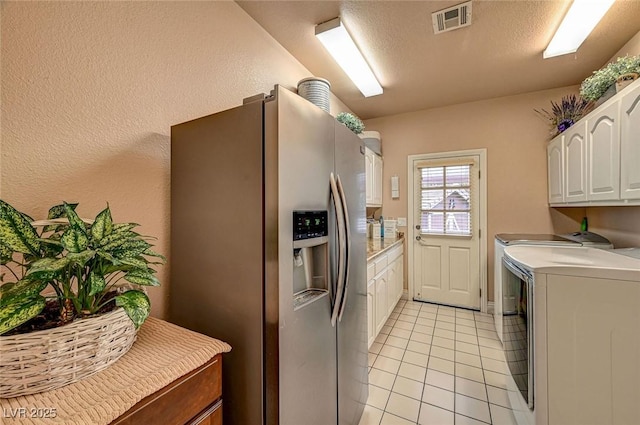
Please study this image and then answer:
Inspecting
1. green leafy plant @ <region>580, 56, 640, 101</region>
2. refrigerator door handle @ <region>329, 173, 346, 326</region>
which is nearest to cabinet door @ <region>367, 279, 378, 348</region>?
refrigerator door handle @ <region>329, 173, 346, 326</region>

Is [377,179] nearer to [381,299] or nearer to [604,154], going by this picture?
[381,299]

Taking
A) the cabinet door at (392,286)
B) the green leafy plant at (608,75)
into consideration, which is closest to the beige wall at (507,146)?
the green leafy plant at (608,75)

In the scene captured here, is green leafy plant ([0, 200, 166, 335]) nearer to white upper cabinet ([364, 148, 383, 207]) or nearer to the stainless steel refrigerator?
the stainless steel refrigerator

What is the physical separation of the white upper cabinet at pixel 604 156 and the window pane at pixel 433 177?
119cm

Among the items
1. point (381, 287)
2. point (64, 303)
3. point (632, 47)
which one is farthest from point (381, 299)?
point (632, 47)

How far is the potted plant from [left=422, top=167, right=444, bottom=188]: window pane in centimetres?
350

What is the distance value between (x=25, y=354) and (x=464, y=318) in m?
3.62

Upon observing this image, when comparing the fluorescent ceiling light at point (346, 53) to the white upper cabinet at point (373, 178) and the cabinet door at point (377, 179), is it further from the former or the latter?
the cabinet door at point (377, 179)

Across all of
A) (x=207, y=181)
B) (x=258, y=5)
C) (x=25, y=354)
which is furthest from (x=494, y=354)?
(x=258, y=5)

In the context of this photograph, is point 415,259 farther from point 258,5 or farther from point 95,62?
point 95,62

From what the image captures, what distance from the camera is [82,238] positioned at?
25.6 inches

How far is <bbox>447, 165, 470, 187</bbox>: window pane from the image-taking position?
3.38 m

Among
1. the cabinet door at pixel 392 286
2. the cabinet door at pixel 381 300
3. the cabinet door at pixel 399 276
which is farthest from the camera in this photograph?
the cabinet door at pixel 399 276

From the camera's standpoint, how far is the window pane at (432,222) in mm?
3521
